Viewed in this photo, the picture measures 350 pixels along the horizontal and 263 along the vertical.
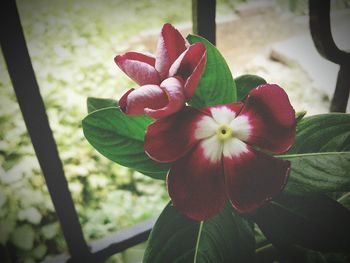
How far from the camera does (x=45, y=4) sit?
3.92 meters

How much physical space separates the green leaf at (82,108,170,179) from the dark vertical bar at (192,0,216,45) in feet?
0.66

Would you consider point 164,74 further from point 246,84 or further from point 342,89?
point 342,89

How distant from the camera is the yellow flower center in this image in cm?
49

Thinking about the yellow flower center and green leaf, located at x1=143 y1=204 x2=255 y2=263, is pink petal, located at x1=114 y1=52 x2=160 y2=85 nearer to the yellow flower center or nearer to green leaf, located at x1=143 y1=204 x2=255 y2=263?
the yellow flower center

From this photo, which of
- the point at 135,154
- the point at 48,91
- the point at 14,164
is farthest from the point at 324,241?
the point at 48,91

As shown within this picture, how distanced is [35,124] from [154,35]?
276 centimetres

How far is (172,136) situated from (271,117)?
0.13 m

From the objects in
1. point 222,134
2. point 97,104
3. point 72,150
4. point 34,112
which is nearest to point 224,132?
point 222,134

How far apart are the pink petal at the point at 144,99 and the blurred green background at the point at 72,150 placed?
0.40 m

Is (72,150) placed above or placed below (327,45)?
below

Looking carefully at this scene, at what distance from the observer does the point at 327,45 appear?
0.65 metres

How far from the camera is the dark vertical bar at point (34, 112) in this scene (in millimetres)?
506

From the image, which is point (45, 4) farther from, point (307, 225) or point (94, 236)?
point (307, 225)

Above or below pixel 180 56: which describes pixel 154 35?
below
